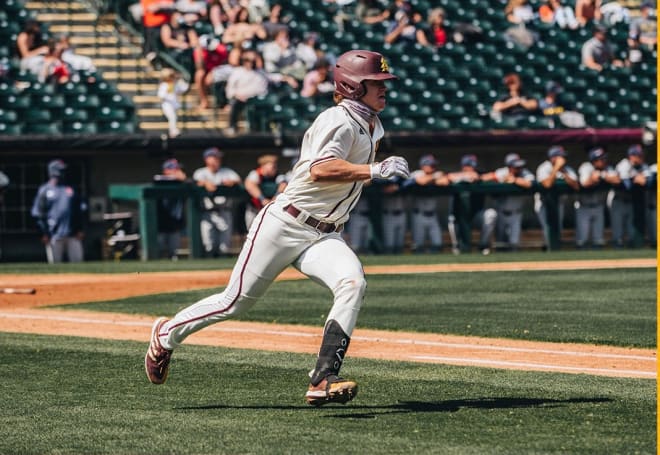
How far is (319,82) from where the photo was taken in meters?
21.3

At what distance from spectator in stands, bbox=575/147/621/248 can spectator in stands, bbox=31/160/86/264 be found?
7833 millimetres

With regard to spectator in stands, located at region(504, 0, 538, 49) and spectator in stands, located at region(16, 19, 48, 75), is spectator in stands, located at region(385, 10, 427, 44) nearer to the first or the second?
spectator in stands, located at region(504, 0, 538, 49)

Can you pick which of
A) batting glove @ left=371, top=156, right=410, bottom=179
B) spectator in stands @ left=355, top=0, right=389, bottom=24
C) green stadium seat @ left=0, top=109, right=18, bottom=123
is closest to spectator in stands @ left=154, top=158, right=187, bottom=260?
green stadium seat @ left=0, top=109, right=18, bottom=123

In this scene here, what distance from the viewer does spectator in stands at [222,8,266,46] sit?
2161cm

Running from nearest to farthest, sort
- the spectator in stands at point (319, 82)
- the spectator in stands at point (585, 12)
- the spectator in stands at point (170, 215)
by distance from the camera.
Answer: the spectator in stands at point (170, 215) < the spectator in stands at point (319, 82) < the spectator in stands at point (585, 12)

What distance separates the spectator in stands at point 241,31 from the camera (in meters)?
21.6

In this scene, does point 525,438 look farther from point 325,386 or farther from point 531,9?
point 531,9

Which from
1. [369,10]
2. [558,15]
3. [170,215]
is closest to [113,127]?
[170,215]

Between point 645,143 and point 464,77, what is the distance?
11.1 ft

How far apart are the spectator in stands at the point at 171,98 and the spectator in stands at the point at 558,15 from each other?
800cm

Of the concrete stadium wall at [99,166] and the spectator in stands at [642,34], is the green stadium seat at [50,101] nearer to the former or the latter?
the concrete stadium wall at [99,166]

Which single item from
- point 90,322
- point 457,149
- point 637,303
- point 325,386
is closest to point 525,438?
point 325,386

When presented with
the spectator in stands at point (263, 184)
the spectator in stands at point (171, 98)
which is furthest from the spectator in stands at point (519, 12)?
the spectator in stands at point (263, 184)

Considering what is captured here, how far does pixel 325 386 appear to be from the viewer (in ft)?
19.2
